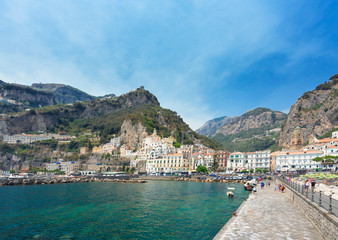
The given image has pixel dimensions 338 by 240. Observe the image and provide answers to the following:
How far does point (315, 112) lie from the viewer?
142 m

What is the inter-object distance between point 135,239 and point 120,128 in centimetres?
15821

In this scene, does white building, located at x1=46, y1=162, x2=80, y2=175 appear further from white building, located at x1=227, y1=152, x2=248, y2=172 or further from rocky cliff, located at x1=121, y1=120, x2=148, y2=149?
white building, located at x1=227, y1=152, x2=248, y2=172

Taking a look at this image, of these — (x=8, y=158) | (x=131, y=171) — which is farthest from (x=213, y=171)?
(x=8, y=158)

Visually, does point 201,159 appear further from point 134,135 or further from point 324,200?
point 324,200

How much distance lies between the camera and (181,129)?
16862 centimetres

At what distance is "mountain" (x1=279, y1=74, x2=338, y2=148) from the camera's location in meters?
129

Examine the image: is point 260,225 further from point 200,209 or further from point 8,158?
point 8,158

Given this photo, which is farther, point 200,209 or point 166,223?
point 200,209

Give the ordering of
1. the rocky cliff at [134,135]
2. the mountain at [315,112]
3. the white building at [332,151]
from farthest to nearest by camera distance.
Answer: the rocky cliff at [134,135] < the mountain at [315,112] < the white building at [332,151]

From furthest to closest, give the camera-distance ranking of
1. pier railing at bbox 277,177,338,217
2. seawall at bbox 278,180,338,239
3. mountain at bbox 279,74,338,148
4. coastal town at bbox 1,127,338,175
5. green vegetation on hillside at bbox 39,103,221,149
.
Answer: green vegetation on hillside at bbox 39,103,221,149 < mountain at bbox 279,74,338,148 < coastal town at bbox 1,127,338,175 < pier railing at bbox 277,177,338,217 < seawall at bbox 278,180,338,239

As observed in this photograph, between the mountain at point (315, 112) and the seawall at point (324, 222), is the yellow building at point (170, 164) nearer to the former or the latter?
the mountain at point (315, 112)

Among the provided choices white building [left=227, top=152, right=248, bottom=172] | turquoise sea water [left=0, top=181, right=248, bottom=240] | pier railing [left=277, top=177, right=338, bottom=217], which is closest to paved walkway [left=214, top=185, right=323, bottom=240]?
pier railing [left=277, top=177, right=338, bottom=217]

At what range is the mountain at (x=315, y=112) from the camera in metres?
129

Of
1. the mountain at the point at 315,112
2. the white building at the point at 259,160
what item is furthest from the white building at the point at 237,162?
the mountain at the point at 315,112
